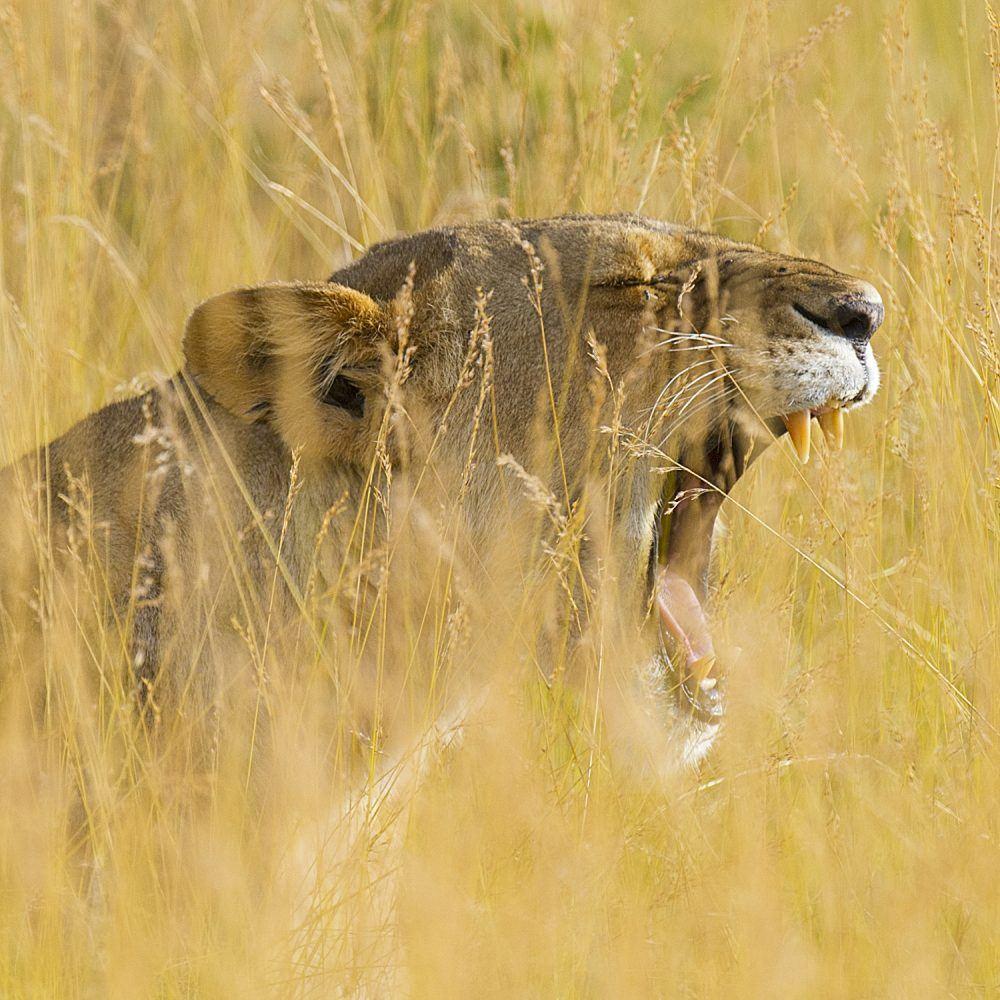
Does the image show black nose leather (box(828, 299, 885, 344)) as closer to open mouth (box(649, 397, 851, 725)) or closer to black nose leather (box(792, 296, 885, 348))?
black nose leather (box(792, 296, 885, 348))

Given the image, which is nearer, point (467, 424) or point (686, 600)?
point (467, 424)

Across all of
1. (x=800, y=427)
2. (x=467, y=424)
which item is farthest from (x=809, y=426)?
(x=467, y=424)

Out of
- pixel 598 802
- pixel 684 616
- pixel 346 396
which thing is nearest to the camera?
pixel 598 802

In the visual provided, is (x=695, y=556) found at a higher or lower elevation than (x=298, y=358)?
lower

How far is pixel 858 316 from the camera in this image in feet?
9.90

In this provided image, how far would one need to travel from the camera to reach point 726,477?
3.39 metres

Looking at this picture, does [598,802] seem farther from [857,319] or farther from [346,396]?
[857,319]

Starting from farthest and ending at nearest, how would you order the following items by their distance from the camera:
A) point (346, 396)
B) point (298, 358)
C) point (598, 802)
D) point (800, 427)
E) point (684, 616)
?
point (684, 616)
point (800, 427)
point (346, 396)
point (298, 358)
point (598, 802)

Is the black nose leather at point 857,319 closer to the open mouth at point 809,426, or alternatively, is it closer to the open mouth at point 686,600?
the open mouth at point 809,426

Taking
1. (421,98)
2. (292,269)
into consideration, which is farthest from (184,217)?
(421,98)

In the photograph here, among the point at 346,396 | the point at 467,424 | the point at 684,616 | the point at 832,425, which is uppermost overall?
the point at 346,396

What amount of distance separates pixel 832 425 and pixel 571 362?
55 cm

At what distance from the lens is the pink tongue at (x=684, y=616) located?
3184 millimetres

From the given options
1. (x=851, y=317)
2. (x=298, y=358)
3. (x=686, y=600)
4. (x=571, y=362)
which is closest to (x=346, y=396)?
(x=298, y=358)
